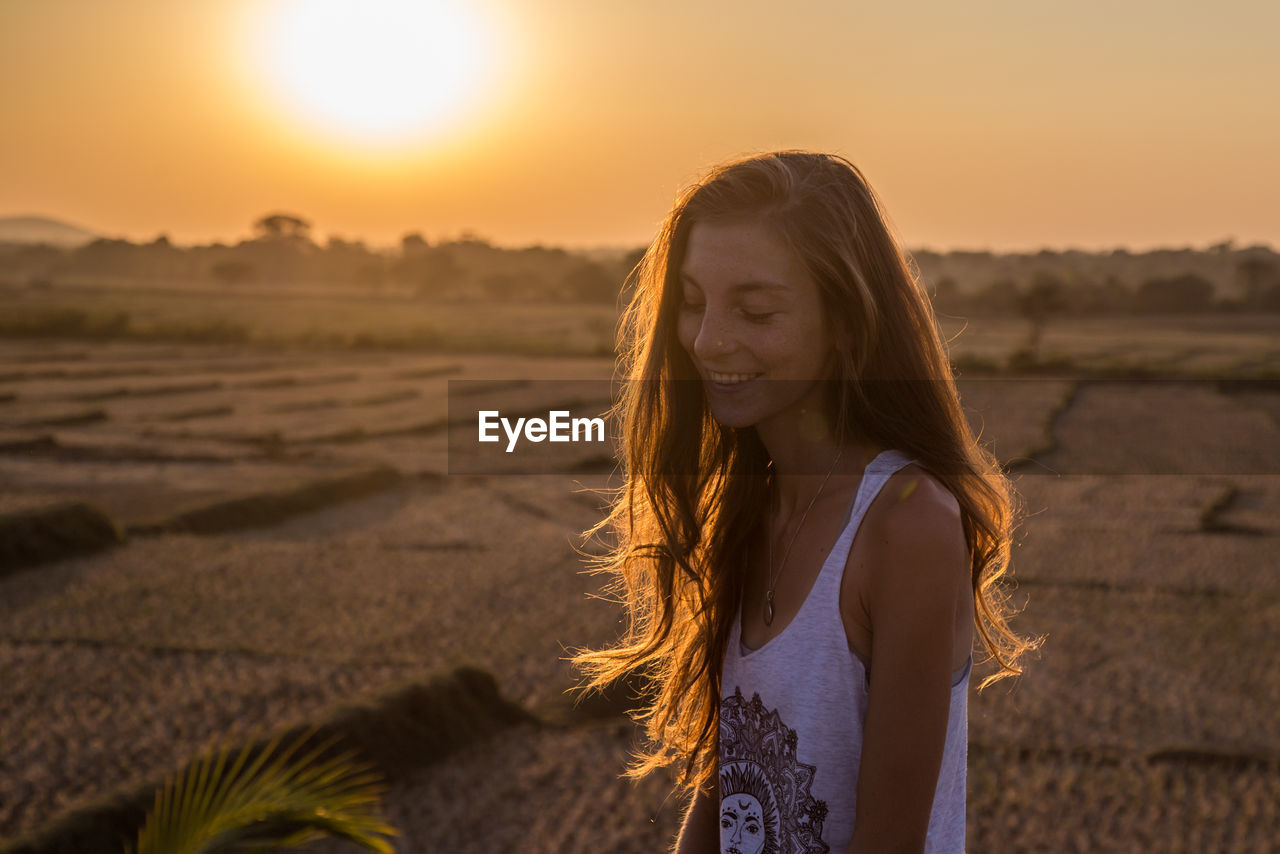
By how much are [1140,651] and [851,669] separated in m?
9.51

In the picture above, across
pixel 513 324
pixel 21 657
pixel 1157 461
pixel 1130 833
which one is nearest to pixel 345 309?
pixel 513 324

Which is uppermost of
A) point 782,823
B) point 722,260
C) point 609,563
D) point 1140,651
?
point 722,260

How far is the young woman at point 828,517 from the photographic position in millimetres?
1463

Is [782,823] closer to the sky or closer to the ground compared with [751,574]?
closer to the ground

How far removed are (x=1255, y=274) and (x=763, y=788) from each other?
7560 cm

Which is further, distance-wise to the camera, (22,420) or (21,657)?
(22,420)

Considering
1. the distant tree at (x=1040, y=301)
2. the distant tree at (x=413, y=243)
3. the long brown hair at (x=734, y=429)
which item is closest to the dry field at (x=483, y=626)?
the long brown hair at (x=734, y=429)

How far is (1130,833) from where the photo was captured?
20.7ft

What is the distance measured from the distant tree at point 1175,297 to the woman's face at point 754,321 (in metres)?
69.3

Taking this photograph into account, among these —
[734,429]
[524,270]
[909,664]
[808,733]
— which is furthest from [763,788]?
[524,270]

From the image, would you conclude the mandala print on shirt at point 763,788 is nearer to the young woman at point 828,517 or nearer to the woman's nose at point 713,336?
the young woman at point 828,517

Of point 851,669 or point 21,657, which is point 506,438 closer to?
point 21,657

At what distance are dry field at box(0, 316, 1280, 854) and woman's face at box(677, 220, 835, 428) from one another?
2975mm

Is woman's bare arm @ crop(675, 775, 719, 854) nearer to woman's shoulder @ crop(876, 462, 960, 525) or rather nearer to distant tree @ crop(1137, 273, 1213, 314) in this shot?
woman's shoulder @ crop(876, 462, 960, 525)
